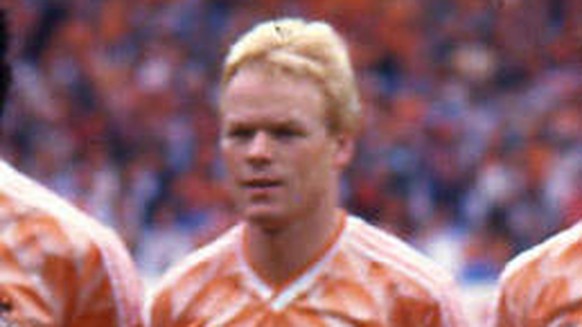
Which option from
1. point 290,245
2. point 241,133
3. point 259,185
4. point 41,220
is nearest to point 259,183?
point 259,185

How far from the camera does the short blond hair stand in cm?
602

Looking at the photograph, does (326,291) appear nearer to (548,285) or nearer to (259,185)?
(259,185)

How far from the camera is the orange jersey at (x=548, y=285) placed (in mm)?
5711

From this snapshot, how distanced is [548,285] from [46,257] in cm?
124

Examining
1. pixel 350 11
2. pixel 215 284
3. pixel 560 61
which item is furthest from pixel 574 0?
pixel 215 284

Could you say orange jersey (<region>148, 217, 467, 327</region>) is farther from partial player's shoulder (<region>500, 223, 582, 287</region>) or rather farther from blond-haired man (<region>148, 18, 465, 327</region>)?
partial player's shoulder (<region>500, 223, 582, 287</region>)

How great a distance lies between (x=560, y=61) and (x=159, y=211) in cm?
252

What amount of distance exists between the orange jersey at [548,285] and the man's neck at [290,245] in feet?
1.72

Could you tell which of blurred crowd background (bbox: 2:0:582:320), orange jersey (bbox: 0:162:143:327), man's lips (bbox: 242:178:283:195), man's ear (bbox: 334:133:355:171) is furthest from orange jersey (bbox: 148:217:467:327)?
blurred crowd background (bbox: 2:0:582:320)

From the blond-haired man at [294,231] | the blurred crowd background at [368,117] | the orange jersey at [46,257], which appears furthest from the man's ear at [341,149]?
the blurred crowd background at [368,117]

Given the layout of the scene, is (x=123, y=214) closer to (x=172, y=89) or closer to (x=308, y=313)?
(x=172, y=89)

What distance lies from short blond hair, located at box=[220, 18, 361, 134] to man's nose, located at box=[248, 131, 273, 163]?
0.20 metres

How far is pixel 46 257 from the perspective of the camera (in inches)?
223

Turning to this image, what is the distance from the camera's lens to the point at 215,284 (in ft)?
20.3
